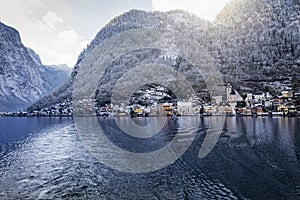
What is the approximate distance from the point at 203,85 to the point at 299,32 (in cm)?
7281

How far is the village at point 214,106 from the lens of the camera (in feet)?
323

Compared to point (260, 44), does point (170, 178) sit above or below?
below

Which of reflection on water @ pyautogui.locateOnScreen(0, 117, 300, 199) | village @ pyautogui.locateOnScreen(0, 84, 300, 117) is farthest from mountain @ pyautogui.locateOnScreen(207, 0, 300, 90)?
reflection on water @ pyautogui.locateOnScreen(0, 117, 300, 199)

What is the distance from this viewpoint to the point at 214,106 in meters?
113

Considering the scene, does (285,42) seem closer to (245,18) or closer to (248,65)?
(248,65)

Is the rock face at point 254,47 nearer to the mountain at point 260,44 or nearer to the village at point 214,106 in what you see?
the mountain at point 260,44

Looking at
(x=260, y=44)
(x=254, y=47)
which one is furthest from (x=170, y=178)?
(x=260, y=44)

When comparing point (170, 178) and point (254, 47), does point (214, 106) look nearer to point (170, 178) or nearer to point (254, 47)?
point (254, 47)

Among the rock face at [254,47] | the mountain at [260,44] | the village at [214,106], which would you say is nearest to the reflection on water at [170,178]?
the village at [214,106]

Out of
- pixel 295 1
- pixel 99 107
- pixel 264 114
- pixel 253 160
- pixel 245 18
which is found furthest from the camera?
pixel 245 18

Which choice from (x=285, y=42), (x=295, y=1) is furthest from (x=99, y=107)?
(x=295, y=1)

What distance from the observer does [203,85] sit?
151375mm

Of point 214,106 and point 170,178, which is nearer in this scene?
point 170,178

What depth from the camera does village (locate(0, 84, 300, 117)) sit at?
98.6 meters
